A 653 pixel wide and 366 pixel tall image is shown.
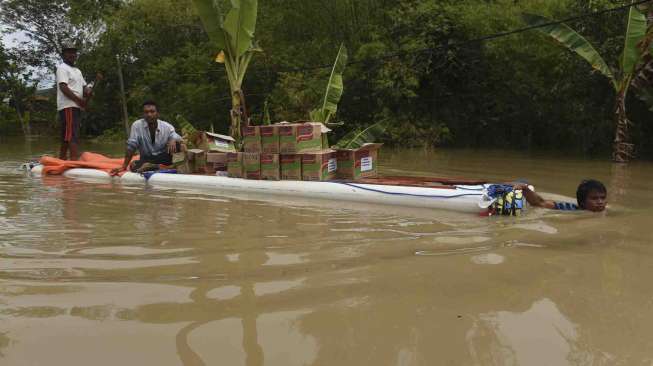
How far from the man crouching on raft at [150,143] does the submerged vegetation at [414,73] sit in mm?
1086

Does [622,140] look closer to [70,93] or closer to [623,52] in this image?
[623,52]

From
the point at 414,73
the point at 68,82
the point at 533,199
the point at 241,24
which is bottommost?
the point at 533,199

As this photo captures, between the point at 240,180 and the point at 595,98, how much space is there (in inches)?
338

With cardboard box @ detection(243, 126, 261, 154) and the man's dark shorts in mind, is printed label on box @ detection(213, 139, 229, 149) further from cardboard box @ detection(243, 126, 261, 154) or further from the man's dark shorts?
the man's dark shorts

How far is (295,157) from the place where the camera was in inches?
243

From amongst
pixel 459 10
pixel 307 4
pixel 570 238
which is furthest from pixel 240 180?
pixel 307 4

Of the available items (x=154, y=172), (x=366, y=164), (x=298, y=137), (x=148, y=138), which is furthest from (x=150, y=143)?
(x=366, y=164)

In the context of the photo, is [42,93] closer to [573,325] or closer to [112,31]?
[112,31]

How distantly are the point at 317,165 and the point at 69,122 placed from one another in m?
4.27

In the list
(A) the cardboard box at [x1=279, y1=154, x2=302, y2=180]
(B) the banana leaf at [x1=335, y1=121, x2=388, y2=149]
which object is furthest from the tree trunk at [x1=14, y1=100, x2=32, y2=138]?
(A) the cardboard box at [x1=279, y1=154, x2=302, y2=180]

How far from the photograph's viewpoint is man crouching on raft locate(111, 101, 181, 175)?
7.30 metres

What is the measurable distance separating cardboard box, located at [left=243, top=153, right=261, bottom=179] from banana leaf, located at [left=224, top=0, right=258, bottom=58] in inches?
77.7

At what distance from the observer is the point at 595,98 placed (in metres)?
11.4

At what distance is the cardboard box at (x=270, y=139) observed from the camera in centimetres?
621
